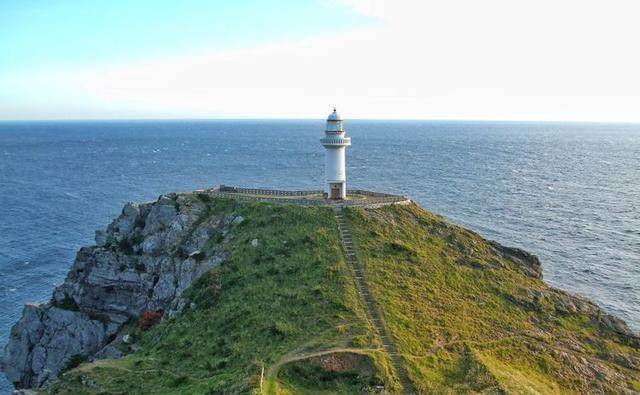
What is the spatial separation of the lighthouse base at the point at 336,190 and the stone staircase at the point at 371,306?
5.40m

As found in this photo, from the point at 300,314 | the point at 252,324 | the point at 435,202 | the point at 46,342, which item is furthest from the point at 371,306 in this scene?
the point at 435,202

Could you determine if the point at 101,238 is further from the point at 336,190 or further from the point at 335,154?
the point at 335,154

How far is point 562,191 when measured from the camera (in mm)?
132750

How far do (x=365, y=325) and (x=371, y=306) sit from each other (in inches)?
131

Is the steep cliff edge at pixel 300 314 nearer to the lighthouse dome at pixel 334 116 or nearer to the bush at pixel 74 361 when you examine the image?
the bush at pixel 74 361

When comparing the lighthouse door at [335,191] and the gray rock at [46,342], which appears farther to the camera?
the lighthouse door at [335,191]

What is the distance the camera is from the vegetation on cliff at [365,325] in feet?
117

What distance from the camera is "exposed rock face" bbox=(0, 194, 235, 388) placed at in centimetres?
5544

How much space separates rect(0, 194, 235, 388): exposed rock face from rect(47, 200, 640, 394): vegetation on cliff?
132 inches

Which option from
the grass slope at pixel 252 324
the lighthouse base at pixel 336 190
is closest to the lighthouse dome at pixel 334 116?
the lighthouse base at pixel 336 190

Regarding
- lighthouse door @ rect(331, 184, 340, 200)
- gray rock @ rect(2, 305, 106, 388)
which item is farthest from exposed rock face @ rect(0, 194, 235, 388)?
lighthouse door @ rect(331, 184, 340, 200)

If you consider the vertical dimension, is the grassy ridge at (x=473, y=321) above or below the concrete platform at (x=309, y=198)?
below

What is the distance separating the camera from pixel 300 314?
42.2 metres

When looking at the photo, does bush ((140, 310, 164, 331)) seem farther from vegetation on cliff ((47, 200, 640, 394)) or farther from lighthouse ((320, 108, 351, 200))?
lighthouse ((320, 108, 351, 200))
